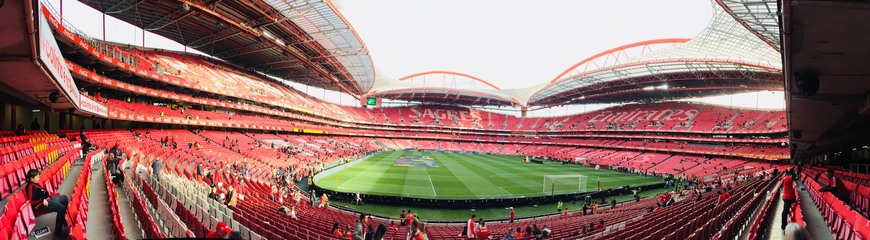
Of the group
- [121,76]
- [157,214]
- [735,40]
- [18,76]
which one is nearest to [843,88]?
[157,214]

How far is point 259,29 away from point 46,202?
2895 cm

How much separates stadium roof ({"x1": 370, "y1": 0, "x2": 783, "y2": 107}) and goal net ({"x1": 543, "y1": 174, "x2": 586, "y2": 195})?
14.3m

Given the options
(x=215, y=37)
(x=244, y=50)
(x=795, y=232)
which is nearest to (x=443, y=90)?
(x=244, y=50)

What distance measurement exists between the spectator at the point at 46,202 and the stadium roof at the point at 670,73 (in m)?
26.0

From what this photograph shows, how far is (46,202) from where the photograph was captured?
4410mm

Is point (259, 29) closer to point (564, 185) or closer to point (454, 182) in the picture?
point (454, 182)

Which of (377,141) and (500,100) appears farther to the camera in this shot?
(500,100)

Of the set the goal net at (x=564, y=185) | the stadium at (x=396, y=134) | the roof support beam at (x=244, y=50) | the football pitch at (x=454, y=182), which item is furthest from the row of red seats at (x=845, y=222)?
the roof support beam at (x=244, y=50)

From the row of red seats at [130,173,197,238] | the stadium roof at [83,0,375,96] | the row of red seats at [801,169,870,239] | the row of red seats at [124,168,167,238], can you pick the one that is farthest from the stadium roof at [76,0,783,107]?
the row of red seats at [124,168,167,238]

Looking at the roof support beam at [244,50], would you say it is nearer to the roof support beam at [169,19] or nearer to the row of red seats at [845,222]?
the roof support beam at [169,19]

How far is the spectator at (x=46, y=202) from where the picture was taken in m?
4.43

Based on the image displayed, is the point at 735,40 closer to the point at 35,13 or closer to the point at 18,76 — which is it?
the point at 35,13

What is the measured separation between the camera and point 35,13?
5883 millimetres

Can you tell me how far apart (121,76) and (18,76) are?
24459 millimetres
